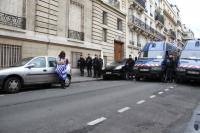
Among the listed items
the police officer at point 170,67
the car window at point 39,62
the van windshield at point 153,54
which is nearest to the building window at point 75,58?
the van windshield at point 153,54

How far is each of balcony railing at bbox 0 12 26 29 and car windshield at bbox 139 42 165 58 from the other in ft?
27.0

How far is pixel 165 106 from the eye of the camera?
10578 mm

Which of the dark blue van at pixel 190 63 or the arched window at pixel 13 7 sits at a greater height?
the arched window at pixel 13 7

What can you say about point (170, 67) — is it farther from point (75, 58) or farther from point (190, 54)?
point (75, 58)

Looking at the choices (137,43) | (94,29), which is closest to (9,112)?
(94,29)

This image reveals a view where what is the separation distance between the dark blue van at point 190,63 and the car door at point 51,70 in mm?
7435

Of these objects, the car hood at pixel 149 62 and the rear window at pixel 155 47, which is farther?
the rear window at pixel 155 47

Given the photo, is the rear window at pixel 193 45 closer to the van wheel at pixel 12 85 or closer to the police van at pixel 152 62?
the police van at pixel 152 62

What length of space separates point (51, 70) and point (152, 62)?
846 cm

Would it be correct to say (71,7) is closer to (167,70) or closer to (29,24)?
(29,24)

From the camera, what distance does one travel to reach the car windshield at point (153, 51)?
22969 millimetres

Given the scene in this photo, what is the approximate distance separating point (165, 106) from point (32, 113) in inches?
163

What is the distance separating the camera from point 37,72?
15031 mm

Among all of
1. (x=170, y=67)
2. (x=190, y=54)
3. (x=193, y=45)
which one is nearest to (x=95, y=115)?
(x=190, y=54)
